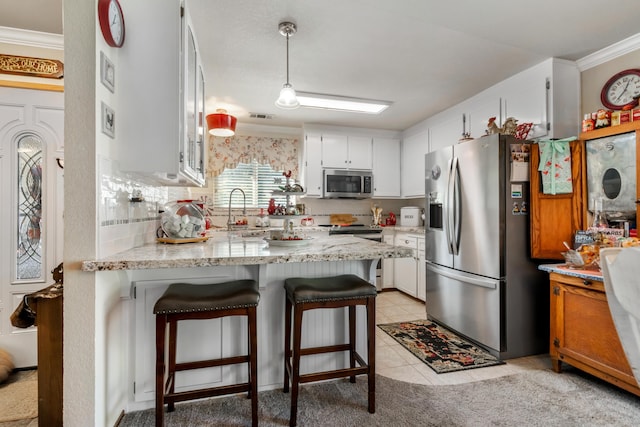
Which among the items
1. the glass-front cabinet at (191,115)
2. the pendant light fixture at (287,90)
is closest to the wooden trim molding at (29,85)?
the glass-front cabinet at (191,115)

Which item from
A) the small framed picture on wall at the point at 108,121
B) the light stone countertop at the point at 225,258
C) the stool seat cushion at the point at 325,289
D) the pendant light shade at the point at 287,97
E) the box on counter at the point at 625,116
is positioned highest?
the pendant light shade at the point at 287,97

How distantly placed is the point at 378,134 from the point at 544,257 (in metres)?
3.00

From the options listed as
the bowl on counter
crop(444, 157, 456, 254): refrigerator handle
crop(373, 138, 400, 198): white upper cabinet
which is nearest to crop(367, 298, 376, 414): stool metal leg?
the bowl on counter

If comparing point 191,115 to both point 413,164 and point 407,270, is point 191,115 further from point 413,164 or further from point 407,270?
point 413,164

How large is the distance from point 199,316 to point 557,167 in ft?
8.96

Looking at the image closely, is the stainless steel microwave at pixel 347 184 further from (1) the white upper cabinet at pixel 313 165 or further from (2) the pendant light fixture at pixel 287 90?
(2) the pendant light fixture at pixel 287 90

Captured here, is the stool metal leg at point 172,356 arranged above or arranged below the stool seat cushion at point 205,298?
below

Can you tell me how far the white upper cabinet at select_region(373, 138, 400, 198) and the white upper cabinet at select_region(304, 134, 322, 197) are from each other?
90cm

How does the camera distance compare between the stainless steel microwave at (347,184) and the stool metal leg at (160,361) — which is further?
the stainless steel microwave at (347,184)

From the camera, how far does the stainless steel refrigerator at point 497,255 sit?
2381 mm

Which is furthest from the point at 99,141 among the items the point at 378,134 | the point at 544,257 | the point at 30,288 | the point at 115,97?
the point at 378,134

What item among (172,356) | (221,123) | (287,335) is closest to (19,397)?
(172,356)

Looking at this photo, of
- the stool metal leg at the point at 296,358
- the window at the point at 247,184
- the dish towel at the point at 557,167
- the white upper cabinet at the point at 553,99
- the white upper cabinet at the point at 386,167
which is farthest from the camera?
the white upper cabinet at the point at 386,167

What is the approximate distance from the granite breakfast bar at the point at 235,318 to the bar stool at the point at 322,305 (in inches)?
5.1
